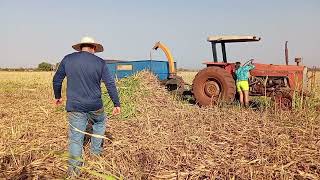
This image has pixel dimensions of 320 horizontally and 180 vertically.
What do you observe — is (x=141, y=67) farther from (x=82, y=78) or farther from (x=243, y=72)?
(x=82, y=78)

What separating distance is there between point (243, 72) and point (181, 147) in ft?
14.8

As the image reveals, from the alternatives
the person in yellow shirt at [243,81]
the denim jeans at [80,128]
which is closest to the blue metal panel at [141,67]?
the person in yellow shirt at [243,81]

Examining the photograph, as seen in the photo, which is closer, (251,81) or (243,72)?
(243,72)

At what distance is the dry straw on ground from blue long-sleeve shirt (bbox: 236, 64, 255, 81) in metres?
1.35

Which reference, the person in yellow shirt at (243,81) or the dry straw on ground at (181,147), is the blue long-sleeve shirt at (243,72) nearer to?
the person in yellow shirt at (243,81)

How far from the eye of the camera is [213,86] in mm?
10078

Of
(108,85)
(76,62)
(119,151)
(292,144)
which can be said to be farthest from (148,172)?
(292,144)

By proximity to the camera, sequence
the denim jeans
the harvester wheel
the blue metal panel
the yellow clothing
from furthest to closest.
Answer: the blue metal panel < the harvester wheel < the yellow clothing < the denim jeans

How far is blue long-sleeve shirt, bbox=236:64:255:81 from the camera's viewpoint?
368 inches

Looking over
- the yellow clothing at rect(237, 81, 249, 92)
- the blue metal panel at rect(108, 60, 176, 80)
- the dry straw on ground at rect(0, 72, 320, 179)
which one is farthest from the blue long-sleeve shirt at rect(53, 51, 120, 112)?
the blue metal panel at rect(108, 60, 176, 80)

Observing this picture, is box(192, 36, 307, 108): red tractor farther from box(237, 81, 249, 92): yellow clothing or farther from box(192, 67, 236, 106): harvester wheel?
box(237, 81, 249, 92): yellow clothing

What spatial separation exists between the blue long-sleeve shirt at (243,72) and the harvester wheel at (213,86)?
14.9 inches

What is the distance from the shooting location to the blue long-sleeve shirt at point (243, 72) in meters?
9.35

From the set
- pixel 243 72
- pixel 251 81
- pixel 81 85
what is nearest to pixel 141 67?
pixel 251 81
